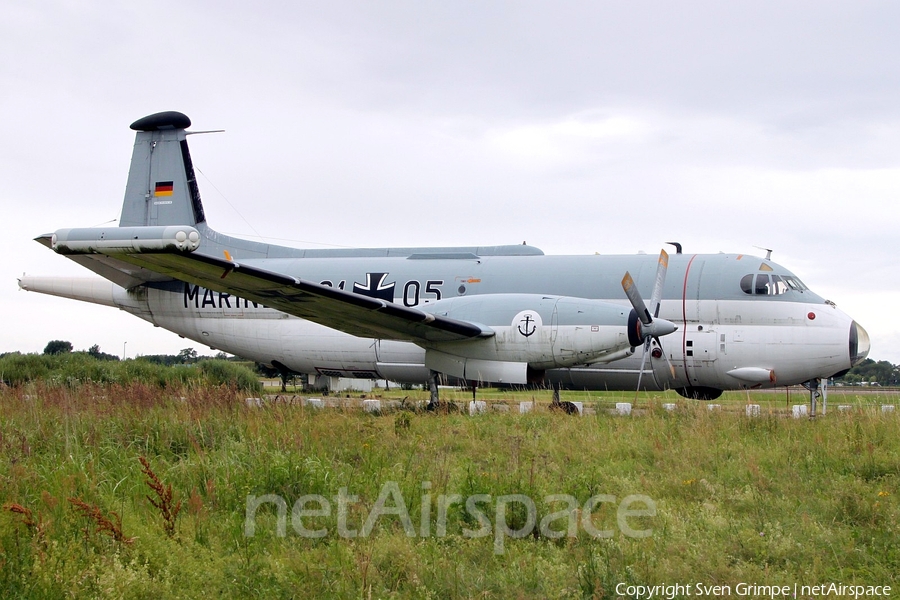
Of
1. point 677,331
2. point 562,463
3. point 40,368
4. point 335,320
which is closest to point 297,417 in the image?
point 562,463

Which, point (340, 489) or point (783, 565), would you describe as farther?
point (340, 489)

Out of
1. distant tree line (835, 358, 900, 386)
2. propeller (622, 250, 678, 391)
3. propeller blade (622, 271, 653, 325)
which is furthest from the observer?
distant tree line (835, 358, 900, 386)

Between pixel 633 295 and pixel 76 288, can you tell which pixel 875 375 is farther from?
pixel 76 288

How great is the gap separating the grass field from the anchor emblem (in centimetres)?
421

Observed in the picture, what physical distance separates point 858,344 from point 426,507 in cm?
1225

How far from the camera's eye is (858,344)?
16297 millimetres

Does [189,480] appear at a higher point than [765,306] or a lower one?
lower

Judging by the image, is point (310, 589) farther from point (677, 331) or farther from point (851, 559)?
point (677, 331)

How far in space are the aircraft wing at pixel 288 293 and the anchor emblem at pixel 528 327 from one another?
0.65 metres

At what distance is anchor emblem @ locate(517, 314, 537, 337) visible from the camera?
15484mm

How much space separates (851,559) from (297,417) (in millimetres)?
7408

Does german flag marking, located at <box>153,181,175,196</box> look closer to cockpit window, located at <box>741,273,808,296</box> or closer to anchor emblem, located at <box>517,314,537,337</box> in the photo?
anchor emblem, located at <box>517,314,537,337</box>

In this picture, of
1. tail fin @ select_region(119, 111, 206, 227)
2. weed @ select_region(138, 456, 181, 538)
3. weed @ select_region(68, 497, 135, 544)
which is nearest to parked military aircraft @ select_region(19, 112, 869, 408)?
tail fin @ select_region(119, 111, 206, 227)

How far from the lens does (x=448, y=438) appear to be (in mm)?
10789
